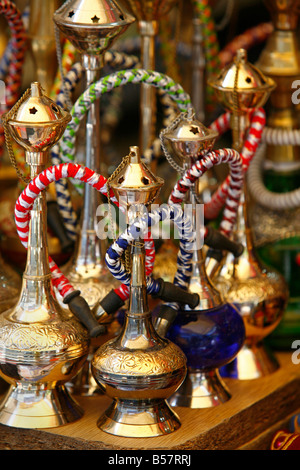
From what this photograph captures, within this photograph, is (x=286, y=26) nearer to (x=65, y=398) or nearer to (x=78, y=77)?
(x=78, y=77)

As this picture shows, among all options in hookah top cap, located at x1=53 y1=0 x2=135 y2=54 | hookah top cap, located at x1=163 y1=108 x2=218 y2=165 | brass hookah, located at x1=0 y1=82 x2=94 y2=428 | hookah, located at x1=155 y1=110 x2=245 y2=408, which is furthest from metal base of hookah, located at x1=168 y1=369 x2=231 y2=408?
hookah top cap, located at x1=53 y1=0 x2=135 y2=54

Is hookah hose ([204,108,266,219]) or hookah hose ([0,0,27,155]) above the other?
hookah hose ([0,0,27,155])

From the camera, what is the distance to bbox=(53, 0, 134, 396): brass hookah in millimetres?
805

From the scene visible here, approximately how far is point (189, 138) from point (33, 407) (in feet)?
0.91

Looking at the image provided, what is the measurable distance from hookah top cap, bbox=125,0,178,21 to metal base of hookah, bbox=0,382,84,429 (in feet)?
1.36

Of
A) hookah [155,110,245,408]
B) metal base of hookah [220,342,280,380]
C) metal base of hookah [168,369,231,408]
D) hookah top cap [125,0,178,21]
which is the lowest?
metal base of hookah [220,342,280,380]

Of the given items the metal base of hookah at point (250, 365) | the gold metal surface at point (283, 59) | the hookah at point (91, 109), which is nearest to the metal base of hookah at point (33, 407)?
the hookah at point (91, 109)

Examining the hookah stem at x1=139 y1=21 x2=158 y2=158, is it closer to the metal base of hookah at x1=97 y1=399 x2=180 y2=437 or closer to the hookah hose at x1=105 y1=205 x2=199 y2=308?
the hookah hose at x1=105 y1=205 x2=199 y2=308

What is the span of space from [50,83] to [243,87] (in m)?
0.30

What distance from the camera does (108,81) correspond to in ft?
2.74

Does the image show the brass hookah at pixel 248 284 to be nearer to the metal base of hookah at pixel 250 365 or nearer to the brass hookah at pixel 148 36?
the metal base of hookah at pixel 250 365

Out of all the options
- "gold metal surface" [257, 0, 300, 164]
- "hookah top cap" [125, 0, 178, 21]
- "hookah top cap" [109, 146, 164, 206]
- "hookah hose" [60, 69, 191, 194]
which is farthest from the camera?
"gold metal surface" [257, 0, 300, 164]

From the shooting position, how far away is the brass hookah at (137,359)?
28.6 inches

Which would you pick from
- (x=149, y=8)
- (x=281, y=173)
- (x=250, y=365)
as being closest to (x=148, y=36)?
(x=149, y=8)
